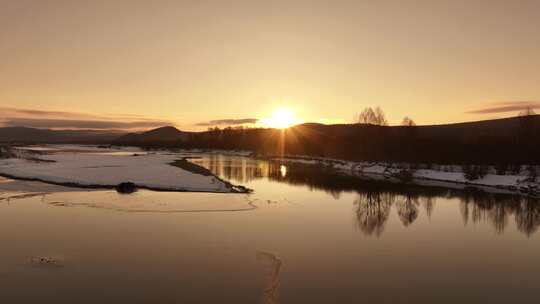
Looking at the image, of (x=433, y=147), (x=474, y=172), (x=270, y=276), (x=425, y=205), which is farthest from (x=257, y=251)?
(x=433, y=147)

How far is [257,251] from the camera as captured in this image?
52.2ft

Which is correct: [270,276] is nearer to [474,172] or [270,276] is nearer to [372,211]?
[372,211]

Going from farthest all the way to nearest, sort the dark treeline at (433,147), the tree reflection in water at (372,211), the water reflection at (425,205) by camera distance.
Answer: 1. the dark treeline at (433,147)
2. the water reflection at (425,205)
3. the tree reflection in water at (372,211)

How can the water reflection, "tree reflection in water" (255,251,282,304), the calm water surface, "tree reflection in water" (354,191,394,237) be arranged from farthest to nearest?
1. the water reflection
2. "tree reflection in water" (354,191,394,237)
3. the calm water surface
4. "tree reflection in water" (255,251,282,304)

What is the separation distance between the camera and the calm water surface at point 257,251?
38.9ft

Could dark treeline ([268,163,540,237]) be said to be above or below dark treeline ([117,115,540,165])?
below

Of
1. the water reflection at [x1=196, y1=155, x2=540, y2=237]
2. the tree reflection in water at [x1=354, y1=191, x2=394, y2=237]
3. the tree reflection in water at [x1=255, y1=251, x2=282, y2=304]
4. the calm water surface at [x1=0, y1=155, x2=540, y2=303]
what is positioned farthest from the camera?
the water reflection at [x1=196, y1=155, x2=540, y2=237]

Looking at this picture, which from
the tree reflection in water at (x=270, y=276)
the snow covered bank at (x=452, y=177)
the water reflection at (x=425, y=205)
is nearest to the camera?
the tree reflection in water at (x=270, y=276)

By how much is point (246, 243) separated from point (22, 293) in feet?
26.9

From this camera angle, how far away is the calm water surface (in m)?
11.9

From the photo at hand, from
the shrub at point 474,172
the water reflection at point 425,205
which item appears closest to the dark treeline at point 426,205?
the water reflection at point 425,205

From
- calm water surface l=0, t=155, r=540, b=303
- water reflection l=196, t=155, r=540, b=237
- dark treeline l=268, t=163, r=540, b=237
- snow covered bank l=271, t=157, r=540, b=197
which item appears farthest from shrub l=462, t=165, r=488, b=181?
calm water surface l=0, t=155, r=540, b=303

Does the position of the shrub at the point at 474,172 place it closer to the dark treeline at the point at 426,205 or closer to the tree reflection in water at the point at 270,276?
the dark treeline at the point at 426,205

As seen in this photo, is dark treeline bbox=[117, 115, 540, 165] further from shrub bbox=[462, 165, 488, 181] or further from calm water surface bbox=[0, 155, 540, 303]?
calm water surface bbox=[0, 155, 540, 303]
